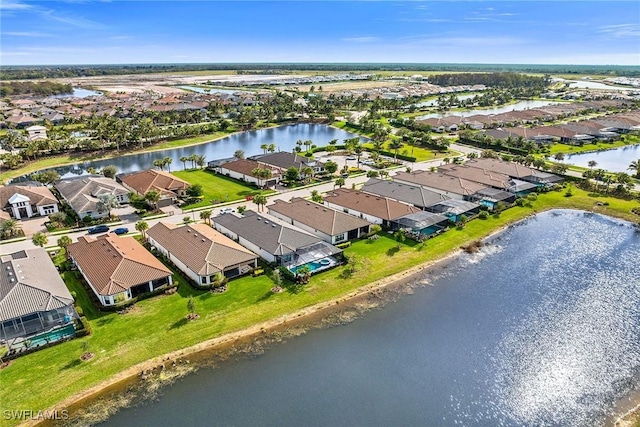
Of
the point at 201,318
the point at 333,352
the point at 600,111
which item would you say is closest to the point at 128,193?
the point at 201,318

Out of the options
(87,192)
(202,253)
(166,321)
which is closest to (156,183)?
(87,192)

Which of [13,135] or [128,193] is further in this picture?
[13,135]

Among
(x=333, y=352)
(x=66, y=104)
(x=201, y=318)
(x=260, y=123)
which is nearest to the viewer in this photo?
(x=333, y=352)

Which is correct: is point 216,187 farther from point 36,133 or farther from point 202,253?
point 36,133

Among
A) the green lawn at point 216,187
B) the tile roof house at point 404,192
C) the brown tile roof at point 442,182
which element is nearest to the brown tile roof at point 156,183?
the green lawn at point 216,187

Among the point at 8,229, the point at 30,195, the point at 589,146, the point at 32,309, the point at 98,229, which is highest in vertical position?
the point at 589,146

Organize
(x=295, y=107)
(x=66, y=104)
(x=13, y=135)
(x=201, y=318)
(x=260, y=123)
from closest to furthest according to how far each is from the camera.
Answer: (x=201, y=318)
(x=13, y=135)
(x=260, y=123)
(x=295, y=107)
(x=66, y=104)

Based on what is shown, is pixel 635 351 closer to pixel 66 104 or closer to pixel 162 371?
pixel 162 371

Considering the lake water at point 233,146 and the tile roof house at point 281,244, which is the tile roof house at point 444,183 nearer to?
the tile roof house at point 281,244
